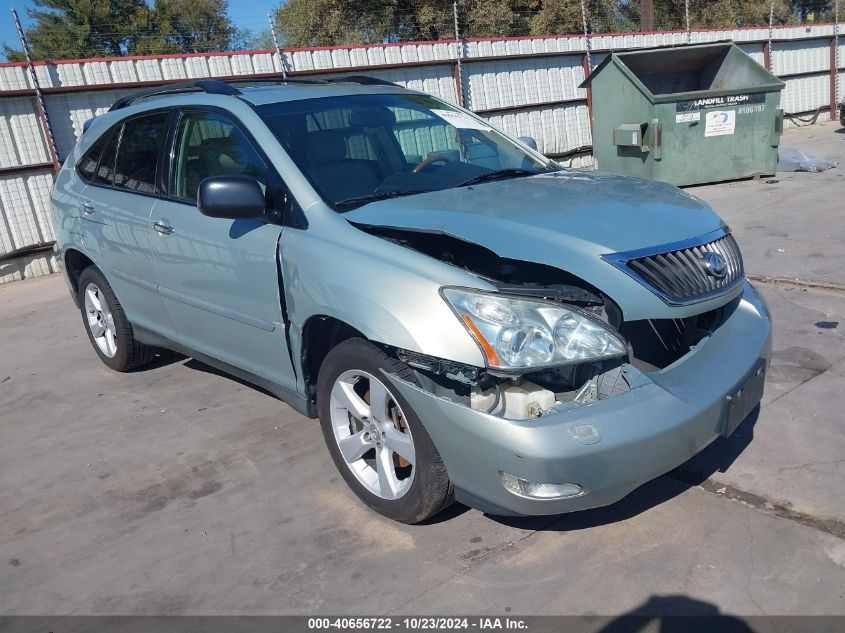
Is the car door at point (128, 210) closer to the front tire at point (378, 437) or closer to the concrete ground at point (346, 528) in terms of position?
the concrete ground at point (346, 528)

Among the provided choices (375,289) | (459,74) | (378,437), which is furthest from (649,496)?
(459,74)

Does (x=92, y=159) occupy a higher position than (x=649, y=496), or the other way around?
(x=92, y=159)

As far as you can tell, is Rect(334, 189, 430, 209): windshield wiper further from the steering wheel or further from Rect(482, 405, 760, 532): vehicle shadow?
Rect(482, 405, 760, 532): vehicle shadow

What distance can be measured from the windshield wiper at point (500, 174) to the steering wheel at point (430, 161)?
23 cm

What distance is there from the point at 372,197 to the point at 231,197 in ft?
2.03

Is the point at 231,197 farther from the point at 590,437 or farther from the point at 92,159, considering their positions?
the point at 92,159

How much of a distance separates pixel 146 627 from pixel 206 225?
6.20 ft

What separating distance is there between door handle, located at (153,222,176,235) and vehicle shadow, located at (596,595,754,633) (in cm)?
288

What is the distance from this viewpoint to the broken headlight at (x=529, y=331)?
104 inches

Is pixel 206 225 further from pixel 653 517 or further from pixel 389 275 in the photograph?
pixel 653 517

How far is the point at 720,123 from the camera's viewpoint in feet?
35.7

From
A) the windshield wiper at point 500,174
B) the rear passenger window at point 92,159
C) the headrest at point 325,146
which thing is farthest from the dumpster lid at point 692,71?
the headrest at point 325,146

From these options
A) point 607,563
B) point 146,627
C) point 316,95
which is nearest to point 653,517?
point 607,563

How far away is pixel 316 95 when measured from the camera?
158 inches
